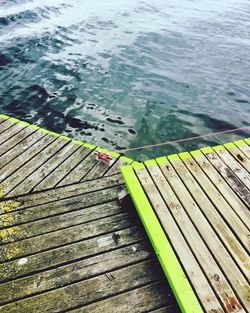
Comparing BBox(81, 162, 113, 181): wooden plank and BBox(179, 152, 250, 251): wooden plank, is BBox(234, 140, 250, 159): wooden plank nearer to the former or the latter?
BBox(179, 152, 250, 251): wooden plank

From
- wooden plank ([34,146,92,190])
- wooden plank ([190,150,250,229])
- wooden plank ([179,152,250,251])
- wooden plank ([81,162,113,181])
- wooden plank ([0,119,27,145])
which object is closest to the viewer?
wooden plank ([179,152,250,251])

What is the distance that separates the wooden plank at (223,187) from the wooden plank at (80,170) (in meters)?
2.06

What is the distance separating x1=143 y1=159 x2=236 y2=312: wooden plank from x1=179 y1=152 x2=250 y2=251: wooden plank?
0.33 m

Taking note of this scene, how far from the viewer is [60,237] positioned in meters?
4.42

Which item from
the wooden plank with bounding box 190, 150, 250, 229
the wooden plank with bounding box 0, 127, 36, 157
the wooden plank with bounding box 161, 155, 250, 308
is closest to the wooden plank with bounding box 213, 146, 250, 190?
the wooden plank with bounding box 190, 150, 250, 229

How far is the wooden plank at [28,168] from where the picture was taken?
5.28 metres

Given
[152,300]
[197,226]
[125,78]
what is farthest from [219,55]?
[152,300]

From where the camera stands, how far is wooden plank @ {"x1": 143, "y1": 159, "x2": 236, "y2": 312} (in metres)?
3.17

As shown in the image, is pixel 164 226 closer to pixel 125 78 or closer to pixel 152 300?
pixel 152 300

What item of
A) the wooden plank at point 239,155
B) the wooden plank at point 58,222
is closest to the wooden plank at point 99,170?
the wooden plank at point 58,222

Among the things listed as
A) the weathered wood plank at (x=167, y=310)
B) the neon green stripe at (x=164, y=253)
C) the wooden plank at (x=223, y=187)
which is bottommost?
the weathered wood plank at (x=167, y=310)

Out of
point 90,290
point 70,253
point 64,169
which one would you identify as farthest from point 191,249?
point 64,169

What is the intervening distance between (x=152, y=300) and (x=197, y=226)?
1.12 metres

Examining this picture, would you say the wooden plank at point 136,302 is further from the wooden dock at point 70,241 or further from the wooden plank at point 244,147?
the wooden plank at point 244,147
